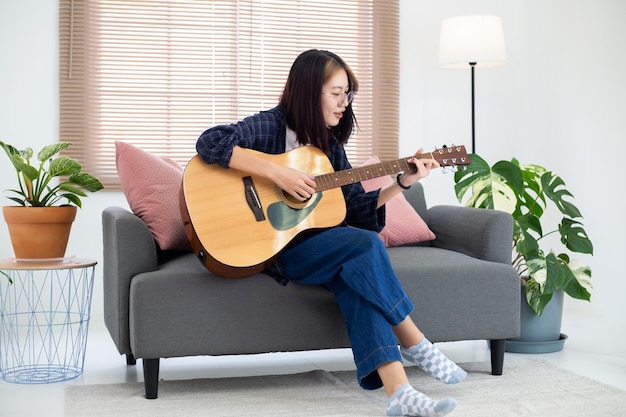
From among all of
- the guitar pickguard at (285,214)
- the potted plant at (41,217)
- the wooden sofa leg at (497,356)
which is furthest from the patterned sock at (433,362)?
the potted plant at (41,217)

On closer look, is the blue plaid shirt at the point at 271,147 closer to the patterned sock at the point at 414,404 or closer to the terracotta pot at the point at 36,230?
the patterned sock at the point at 414,404

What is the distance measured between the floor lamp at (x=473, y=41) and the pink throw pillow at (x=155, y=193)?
5.31 feet

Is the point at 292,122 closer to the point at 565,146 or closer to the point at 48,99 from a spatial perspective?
the point at 48,99

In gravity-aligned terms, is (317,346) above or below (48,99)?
below

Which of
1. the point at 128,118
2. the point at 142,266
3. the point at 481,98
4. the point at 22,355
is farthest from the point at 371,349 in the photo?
the point at 481,98

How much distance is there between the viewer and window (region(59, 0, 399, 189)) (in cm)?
378

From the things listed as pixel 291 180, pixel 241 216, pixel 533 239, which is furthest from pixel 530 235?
pixel 241 216

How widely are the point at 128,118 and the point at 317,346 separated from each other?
5.94 ft

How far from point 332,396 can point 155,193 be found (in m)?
0.90

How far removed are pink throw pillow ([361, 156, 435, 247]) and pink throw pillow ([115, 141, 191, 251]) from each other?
76 centimetres

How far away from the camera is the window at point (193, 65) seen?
149 inches

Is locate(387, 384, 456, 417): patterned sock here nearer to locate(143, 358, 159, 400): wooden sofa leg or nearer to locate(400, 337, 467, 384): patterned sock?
locate(400, 337, 467, 384): patterned sock

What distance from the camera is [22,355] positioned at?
118 inches

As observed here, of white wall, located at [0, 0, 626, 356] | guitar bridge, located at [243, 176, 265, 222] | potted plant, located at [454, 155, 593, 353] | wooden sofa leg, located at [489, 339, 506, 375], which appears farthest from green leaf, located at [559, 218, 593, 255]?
guitar bridge, located at [243, 176, 265, 222]
